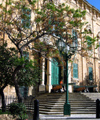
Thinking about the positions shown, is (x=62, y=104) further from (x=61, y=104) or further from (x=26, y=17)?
(x=26, y=17)

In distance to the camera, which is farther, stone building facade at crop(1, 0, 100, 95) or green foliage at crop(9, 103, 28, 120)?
stone building facade at crop(1, 0, 100, 95)

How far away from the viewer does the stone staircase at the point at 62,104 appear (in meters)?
13.2

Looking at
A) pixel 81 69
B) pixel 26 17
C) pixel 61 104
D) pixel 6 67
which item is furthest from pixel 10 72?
pixel 81 69

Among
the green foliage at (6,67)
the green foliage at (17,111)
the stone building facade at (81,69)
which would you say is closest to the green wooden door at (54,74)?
the stone building facade at (81,69)

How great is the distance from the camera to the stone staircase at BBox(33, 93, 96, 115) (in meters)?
13.2

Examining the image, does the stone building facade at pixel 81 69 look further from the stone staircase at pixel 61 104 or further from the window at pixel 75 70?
the stone staircase at pixel 61 104

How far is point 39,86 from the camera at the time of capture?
18.0 metres

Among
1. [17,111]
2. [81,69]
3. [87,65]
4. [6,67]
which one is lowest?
[17,111]

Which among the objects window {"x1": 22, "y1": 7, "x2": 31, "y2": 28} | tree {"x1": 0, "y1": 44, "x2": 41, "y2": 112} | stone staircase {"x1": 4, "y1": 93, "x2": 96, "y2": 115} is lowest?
stone staircase {"x1": 4, "y1": 93, "x2": 96, "y2": 115}

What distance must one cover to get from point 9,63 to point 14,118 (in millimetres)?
3604

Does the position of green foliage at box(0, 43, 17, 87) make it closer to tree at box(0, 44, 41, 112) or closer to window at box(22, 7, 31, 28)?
tree at box(0, 44, 41, 112)

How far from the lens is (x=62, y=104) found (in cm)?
1395

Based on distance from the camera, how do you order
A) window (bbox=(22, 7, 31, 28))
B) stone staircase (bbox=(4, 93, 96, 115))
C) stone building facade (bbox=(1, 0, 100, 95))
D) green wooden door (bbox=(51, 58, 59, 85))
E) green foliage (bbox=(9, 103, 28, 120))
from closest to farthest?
green foliage (bbox=(9, 103, 28, 120)) → window (bbox=(22, 7, 31, 28)) → stone staircase (bbox=(4, 93, 96, 115)) → stone building facade (bbox=(1, 0, 100, 95)) → green wooden door (bbox=(51, 58, 59, 85))

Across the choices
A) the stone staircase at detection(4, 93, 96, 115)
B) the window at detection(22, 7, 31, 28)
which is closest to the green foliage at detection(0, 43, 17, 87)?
the stone staircase at detection(4, 93, 96, 115)
